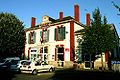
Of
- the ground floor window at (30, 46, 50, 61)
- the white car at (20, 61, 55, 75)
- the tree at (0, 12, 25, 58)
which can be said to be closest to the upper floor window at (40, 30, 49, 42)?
the ground floor window at (30, 46, 50, 61)

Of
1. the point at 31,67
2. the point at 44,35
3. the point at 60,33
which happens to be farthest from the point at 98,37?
the point at 44,35

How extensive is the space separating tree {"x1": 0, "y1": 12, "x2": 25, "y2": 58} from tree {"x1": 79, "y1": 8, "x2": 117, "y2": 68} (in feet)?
34.6

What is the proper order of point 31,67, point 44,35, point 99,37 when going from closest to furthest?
1. point 31,67
2. point 99,37
3. point 44,35

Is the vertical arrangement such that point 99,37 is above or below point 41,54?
above

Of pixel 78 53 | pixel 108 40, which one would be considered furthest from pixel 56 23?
pixel 108 40

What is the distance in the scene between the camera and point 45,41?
24.2 metres

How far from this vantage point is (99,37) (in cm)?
1592

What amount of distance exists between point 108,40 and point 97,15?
3561mm

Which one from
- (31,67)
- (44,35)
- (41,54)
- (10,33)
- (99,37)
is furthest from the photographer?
(44,35)

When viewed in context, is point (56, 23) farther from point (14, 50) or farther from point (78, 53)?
point (14, 50)

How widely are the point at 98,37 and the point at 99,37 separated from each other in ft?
0.70

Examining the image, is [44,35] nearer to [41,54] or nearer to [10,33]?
[41,54]

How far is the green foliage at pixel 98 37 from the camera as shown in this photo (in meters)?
15.7

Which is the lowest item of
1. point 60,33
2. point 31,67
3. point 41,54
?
point 31,67
